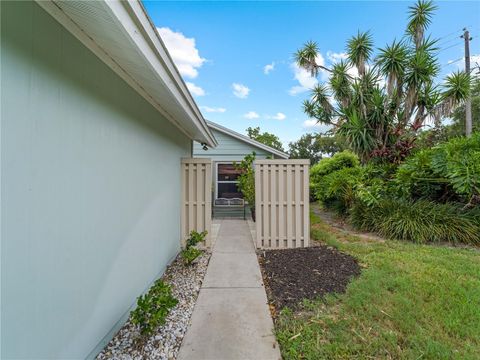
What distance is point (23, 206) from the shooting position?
1.32 meters

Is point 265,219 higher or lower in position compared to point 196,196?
lower

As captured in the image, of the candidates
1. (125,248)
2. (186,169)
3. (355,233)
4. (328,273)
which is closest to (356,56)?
(355,233)

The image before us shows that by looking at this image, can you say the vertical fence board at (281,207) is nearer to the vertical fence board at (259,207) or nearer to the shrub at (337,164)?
the vertical fence board at (259,207)

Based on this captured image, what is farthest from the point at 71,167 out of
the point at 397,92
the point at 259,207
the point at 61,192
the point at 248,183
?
the point at 397,92

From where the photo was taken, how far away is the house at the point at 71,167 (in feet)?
4.16

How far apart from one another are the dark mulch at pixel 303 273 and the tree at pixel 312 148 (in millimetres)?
32992

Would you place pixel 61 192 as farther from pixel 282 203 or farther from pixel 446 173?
pixel 446 173

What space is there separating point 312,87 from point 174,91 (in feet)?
30.4

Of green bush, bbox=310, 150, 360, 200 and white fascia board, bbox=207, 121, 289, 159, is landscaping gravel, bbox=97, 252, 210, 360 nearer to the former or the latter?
white fascia board, bbox=207, 121, 289, 159

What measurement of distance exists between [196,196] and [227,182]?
16.5 feet

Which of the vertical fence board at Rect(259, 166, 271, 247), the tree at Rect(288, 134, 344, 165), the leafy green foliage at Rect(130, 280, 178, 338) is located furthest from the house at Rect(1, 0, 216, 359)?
the tree at Rect(288, 134, 344, 165)

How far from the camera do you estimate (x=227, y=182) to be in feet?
33.6

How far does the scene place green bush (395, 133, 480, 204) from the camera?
468 centimetres

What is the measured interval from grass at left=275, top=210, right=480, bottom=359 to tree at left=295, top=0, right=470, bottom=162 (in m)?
4.99
